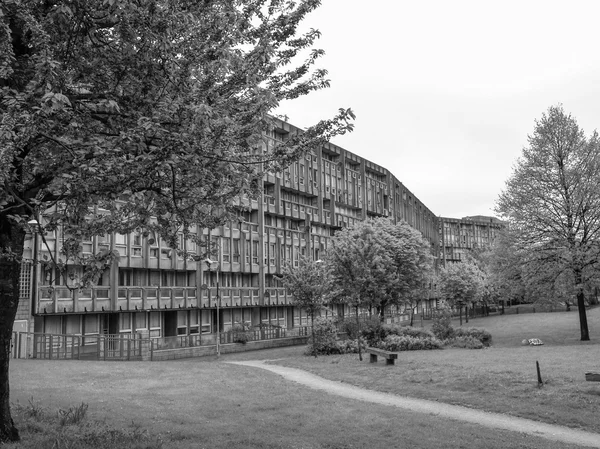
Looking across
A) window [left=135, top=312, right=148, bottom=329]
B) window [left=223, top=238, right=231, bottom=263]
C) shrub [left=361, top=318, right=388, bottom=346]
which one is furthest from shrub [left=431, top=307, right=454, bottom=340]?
window [left=135, top=312, right=148, bottom=329]

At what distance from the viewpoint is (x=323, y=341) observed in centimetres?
2973

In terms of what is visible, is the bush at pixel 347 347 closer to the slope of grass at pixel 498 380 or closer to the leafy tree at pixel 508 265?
the slope of grass at pixel 498 380

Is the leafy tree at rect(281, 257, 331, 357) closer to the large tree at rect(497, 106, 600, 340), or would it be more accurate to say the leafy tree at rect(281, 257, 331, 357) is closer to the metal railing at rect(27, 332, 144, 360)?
the metal railing at rect(27, 332, 144, 360)

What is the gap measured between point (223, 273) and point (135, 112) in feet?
131

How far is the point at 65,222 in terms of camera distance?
851cm

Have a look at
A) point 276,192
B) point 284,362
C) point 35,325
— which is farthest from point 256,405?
point 276,192

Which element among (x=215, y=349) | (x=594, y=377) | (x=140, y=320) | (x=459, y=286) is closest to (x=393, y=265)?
(x=215, y=349)

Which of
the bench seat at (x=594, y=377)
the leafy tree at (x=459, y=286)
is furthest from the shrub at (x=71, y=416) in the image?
the leafy tree at (x=459, y=286)

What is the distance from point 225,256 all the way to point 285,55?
37866 millimetres

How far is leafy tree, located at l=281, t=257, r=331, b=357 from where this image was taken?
34719mm

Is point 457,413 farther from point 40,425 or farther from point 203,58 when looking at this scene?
point 203,58

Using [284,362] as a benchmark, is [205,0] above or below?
above

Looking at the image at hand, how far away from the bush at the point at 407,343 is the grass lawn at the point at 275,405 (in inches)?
329

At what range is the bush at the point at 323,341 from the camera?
2964cm
